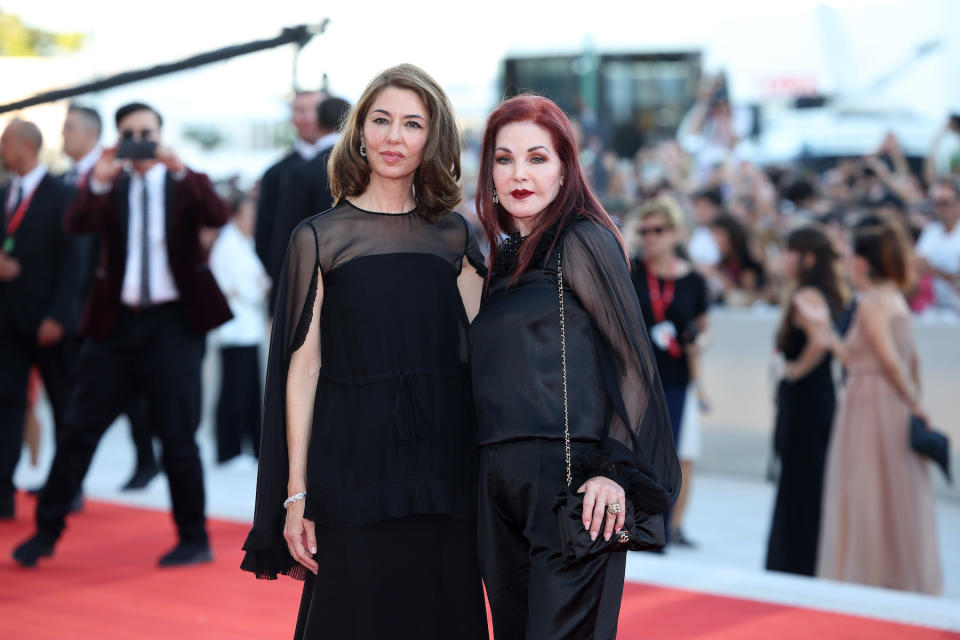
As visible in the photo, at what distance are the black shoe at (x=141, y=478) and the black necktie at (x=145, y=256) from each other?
2380 mm

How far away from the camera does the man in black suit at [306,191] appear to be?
569 cm

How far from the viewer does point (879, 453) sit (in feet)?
20.7

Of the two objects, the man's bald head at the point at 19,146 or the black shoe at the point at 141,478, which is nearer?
the man's bald head at the point at 19,146

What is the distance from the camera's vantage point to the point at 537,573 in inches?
119

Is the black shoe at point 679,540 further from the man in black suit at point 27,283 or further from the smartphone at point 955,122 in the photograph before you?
the smartphone at point 955,122

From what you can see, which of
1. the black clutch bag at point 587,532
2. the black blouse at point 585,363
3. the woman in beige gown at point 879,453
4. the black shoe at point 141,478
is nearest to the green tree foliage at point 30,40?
the black shoe at point 141,478

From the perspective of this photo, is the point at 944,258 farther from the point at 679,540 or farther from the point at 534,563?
the point at 534,563

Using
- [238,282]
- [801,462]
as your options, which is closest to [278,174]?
[238,282]

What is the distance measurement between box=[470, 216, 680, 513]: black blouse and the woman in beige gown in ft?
11.5

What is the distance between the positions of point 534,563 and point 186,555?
2900 mm

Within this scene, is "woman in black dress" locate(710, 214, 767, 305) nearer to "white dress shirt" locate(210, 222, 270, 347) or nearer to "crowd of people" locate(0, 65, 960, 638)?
"crowd of people" locate(0, 65, 960, 638)

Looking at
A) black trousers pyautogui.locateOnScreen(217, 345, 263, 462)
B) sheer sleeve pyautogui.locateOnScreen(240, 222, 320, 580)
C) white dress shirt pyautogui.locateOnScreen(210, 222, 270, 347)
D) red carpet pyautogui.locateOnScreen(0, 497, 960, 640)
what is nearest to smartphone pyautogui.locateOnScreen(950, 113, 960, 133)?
white dress shirt pyautogui.locateOnScreen(210, 222, 270, 347)

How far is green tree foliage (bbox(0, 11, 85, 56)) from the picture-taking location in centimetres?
4259

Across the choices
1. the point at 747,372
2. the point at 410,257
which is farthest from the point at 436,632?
Result: the point at 747,372
